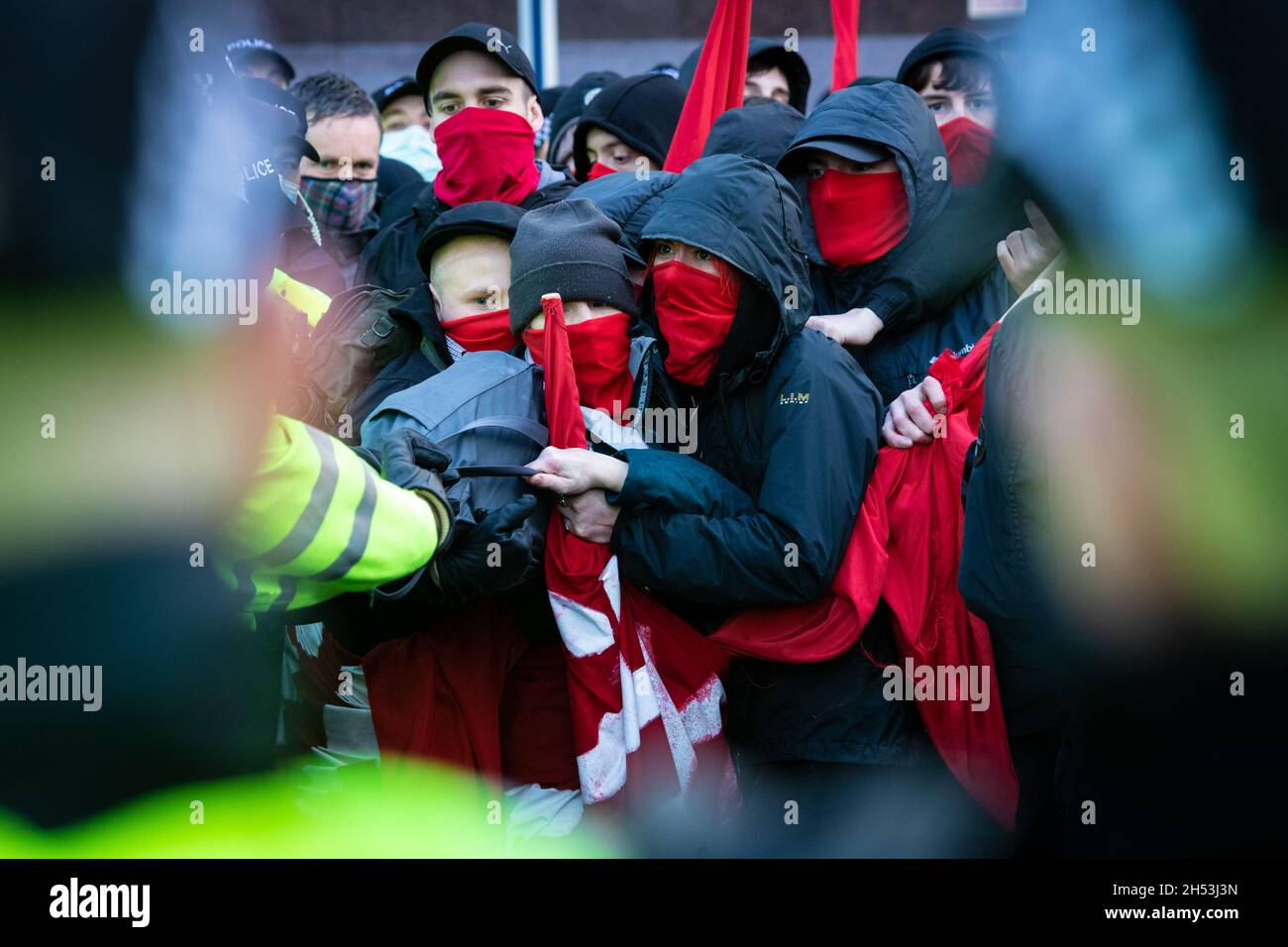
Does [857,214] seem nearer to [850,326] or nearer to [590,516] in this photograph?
[850,326]

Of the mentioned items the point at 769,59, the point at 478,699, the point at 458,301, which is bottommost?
the point at 478,699

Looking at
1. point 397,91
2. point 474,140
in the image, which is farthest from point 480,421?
point 397,91

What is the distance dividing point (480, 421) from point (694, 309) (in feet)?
1.58

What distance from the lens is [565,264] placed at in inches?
103

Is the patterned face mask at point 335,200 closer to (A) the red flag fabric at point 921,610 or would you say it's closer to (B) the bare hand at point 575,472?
(B) the bare hand at point 575,472

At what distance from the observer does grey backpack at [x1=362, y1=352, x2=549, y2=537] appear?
247cm

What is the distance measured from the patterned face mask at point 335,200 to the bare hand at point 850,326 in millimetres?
1968

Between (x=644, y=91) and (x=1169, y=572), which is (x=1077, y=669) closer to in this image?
(x=1169, y=572)

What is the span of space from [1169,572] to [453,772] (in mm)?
Answer: 1309

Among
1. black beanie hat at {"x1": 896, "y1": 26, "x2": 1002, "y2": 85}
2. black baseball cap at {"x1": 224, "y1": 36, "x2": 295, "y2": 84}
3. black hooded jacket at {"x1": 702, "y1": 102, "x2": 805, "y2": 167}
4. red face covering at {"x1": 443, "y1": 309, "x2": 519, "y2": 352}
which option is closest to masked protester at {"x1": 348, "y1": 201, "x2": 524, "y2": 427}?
red face covering at {"x1": 443, "y1": 309, "x2": 519, "y2": 352}

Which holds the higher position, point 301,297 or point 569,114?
point 569,114

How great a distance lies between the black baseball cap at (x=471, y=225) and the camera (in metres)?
2.83

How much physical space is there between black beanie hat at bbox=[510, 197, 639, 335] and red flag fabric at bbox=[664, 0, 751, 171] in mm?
1008

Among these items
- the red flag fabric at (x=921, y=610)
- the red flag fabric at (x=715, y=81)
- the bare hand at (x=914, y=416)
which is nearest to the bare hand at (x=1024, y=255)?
the red flag fabric at (x=921, y=610)
